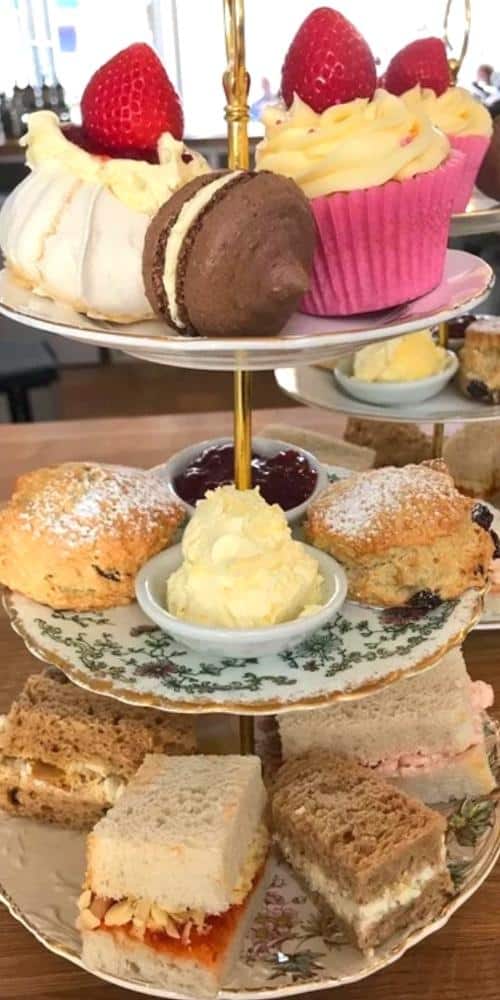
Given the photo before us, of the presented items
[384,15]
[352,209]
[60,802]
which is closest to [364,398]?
[352,209]

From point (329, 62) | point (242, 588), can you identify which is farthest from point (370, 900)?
point (329, 62)

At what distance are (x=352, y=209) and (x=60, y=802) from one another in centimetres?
65

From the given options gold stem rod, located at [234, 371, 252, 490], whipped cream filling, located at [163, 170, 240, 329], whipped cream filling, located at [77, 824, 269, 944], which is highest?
whipped cream filling, located at [163, 170, 240, 329]

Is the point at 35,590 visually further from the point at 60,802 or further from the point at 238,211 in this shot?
the point at 238,211

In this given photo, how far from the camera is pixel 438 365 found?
1.58m

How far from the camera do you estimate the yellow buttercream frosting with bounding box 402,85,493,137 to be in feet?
4.51

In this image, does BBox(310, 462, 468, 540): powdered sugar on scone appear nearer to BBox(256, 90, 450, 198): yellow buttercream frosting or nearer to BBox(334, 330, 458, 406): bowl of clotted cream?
BBox(256, 90, 450, 198): yellow buttercream frosting

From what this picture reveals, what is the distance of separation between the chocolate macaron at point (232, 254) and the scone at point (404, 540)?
29cm

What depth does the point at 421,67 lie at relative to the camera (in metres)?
1.39

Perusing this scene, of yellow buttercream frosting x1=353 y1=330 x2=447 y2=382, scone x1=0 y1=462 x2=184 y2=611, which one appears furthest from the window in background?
scone x1=0 y1=462 x2=184 y2=611

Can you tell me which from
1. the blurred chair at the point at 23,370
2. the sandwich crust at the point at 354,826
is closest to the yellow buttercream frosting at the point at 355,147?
the sandwich crust at the point at 354,826

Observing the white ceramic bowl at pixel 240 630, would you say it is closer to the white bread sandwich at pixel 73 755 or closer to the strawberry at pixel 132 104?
the white bread sandwich at pixel 73 755

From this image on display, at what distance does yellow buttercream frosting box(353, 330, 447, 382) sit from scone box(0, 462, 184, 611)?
0.58 m

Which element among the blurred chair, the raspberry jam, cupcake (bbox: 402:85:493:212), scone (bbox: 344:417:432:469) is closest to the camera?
the raspberry jam
